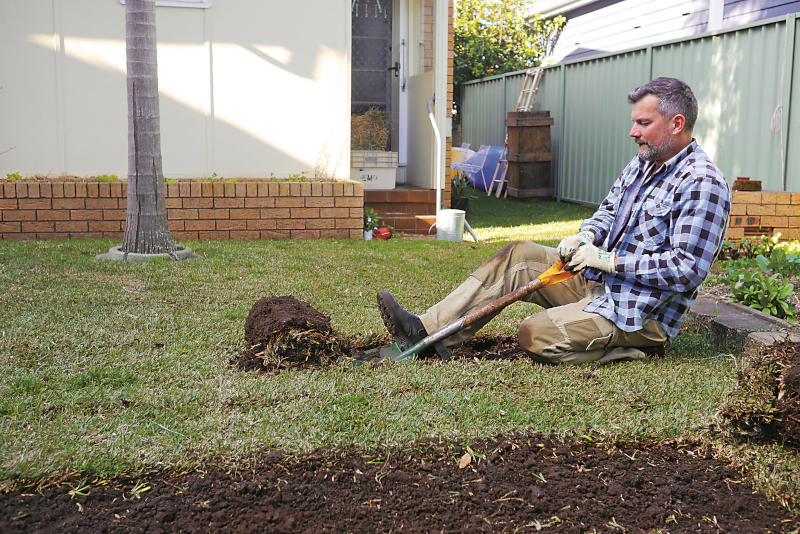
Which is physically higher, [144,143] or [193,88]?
[193,88]

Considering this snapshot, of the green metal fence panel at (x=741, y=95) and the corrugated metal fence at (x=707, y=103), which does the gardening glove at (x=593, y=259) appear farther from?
the green metal fence panel at (x=741, y=95)

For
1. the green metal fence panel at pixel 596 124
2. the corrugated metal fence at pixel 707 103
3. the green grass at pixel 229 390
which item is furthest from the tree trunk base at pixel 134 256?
the green metal fence panel at pixel 596 124

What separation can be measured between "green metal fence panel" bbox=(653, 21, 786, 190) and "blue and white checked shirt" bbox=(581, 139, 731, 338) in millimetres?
4708

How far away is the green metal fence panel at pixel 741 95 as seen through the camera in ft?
24.7

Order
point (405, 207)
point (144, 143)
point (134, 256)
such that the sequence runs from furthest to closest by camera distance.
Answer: point (405, 207) < point (144, 143) < point (134, 256)

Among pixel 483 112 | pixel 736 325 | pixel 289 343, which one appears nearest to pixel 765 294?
pixel 736 325

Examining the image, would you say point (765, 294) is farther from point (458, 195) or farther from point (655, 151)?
point (458, 195)

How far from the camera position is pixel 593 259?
3.26m

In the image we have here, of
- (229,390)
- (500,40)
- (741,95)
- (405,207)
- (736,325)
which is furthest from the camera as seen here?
(500,40)

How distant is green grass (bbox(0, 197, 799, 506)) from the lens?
256cm

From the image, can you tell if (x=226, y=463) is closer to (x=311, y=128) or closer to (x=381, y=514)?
(x=381, y=514)

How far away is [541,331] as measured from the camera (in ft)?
11.1

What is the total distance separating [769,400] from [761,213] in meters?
4.56

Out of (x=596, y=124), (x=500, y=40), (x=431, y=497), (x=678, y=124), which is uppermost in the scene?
(x=500, y=40)
